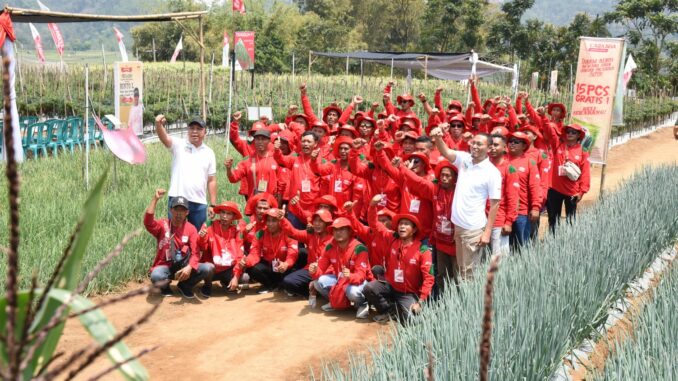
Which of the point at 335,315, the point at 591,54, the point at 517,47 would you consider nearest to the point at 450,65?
the point at 591,54

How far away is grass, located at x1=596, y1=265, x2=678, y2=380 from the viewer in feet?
9.49

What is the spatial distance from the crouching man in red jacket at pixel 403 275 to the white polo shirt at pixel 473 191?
368 millimetres

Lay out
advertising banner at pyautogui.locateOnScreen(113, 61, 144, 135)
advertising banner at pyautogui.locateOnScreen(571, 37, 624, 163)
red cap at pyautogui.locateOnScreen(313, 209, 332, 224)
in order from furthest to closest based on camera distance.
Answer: advertising banner at pyautogui.locateOnScreen(571, 37, 624, 163) < advertising banner at pyautogui.locateOnScreen(113, 61, 144, 135) < red cap at pyautogui.locateOnScreen(313, 209, 332, 224)

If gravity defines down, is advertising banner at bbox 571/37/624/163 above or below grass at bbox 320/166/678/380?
above

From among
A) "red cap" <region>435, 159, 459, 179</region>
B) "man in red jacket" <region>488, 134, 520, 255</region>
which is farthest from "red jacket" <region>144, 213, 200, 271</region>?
"man in red jacket" <region>488, 134, 520, 255</region>

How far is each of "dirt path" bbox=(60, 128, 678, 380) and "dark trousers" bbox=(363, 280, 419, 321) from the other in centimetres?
17

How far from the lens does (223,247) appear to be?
6.51m

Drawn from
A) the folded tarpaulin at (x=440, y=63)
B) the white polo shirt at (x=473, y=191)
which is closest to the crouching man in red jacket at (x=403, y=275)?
the white polo shirt at (x=473, y=191)

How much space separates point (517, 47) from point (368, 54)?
55.7ft

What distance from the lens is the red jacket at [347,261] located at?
19.3 feet

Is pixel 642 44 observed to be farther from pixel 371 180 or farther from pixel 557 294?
pixel 557 294

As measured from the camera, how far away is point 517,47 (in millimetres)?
34344

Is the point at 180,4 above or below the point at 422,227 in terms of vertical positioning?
above

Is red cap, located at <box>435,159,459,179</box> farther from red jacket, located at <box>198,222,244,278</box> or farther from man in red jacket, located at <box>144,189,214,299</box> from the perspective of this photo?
man in red jacket, located at <box>144,189,214,299</box>
